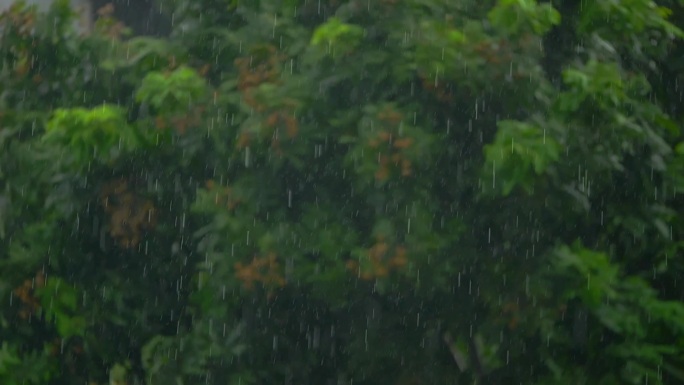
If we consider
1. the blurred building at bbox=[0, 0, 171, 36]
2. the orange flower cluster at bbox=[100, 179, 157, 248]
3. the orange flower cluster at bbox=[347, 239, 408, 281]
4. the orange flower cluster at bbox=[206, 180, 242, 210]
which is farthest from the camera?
the blurred building at bbox=[0, 0, 171, 36]

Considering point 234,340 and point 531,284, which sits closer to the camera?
point 531,284

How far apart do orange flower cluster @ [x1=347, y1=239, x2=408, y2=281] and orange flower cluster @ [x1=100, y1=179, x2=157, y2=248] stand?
155 centimetres

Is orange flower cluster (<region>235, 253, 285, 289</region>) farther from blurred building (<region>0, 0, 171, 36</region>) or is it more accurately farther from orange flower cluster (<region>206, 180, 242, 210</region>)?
blurred building (<region>0, 0, 171, 36</region>)

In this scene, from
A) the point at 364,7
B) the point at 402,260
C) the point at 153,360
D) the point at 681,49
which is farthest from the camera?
the point at 681,49

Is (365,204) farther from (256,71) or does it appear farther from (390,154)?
(256,71)

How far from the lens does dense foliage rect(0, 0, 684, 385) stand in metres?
5.31

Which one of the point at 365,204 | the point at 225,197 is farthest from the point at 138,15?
the point at 365,204

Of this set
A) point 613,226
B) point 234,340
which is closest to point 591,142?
point 613,226

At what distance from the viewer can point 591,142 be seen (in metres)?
5.32

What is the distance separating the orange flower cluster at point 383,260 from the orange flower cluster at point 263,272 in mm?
477

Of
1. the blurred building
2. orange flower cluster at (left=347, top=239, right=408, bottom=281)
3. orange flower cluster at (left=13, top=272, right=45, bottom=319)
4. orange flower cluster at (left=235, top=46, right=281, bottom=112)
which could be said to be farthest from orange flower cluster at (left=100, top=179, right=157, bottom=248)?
the blurred building

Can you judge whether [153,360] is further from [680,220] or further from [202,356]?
[680,220]

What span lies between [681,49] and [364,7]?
2196mm

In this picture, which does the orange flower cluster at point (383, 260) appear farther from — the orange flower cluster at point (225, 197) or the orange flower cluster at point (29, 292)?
the orange flower cluster at point (29, 292)
